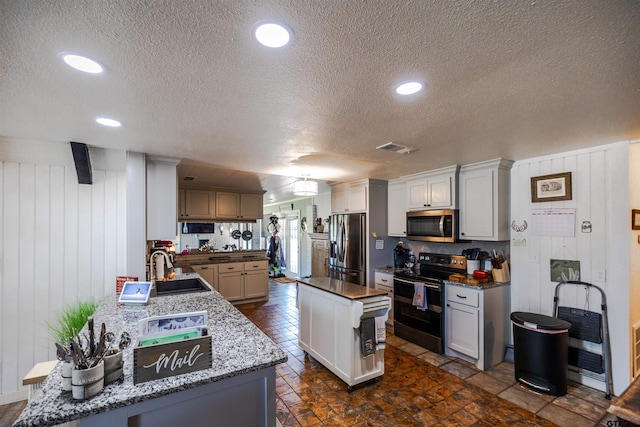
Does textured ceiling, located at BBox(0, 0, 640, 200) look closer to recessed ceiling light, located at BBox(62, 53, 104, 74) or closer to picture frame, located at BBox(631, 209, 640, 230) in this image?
recessed ceiling light, located at BBox(62, 53, 104, 74)

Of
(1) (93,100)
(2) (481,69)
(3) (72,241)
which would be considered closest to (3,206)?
(3) (72,241)

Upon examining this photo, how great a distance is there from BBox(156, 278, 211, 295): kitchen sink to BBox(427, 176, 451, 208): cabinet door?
2.95m

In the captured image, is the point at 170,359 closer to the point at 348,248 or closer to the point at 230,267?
the point at 348,248

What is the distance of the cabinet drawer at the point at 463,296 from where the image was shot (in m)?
3.10

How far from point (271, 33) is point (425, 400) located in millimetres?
2886

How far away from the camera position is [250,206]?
6.15m

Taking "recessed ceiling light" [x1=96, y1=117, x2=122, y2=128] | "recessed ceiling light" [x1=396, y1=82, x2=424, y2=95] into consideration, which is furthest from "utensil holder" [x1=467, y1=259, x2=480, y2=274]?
"recessed ceiling light" [x1=96, y1=117, x2=122, y2=128]

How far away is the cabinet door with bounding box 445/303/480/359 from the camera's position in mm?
3100

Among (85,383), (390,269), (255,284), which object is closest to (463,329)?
(390,269)

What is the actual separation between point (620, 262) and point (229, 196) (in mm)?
5655

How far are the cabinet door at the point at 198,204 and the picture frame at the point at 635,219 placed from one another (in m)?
5.79

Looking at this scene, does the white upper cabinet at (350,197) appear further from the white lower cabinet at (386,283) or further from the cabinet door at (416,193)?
the white lower cabinet at (386,283)

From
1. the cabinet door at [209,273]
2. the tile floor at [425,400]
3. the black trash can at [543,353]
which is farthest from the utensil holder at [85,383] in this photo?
the cabinet door at [209,273]

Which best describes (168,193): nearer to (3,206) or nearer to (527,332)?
(3,206)
